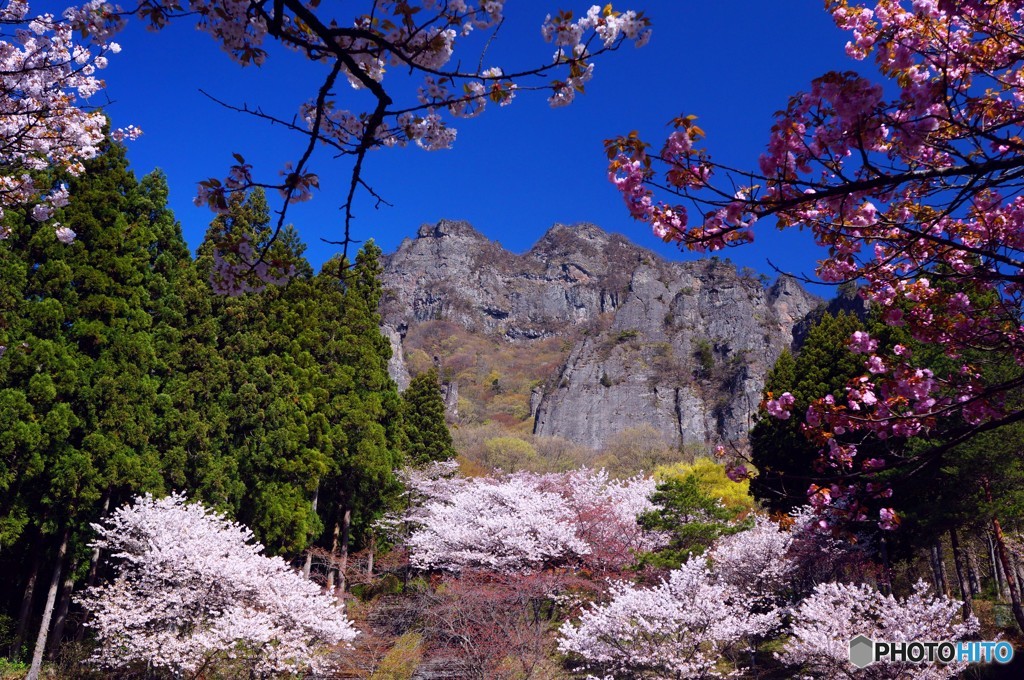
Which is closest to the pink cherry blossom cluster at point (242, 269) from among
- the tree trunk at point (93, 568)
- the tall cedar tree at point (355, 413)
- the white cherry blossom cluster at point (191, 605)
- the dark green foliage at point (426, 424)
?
the white cherry blossom cluster at point (191, 605)

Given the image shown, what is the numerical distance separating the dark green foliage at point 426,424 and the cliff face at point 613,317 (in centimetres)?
1334

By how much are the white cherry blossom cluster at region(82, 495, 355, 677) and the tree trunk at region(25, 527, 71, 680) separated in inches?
22.6

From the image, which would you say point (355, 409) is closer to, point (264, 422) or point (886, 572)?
point (264, 422)

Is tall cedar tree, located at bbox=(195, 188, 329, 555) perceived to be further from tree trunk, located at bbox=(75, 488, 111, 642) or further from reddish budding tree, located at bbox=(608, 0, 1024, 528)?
reddish budding tree, located at bbox=(608, 0, 1024, 528)

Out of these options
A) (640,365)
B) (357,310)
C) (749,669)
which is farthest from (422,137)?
(640,365)

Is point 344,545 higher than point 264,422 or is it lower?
lower

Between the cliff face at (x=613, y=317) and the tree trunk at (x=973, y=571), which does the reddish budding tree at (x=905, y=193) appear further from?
the cliff face at (x=613, y=317)

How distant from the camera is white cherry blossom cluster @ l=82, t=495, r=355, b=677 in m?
9.52

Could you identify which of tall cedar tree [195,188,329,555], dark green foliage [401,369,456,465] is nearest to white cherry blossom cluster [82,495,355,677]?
tall cedar tree [195,188,329,555]

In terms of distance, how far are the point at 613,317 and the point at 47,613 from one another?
82734mm

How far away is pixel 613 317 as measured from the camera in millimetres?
89375

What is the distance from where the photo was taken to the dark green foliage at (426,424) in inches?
922

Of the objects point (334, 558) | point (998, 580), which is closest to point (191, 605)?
point (334, 558)

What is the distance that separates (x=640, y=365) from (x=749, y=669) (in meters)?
51.1
